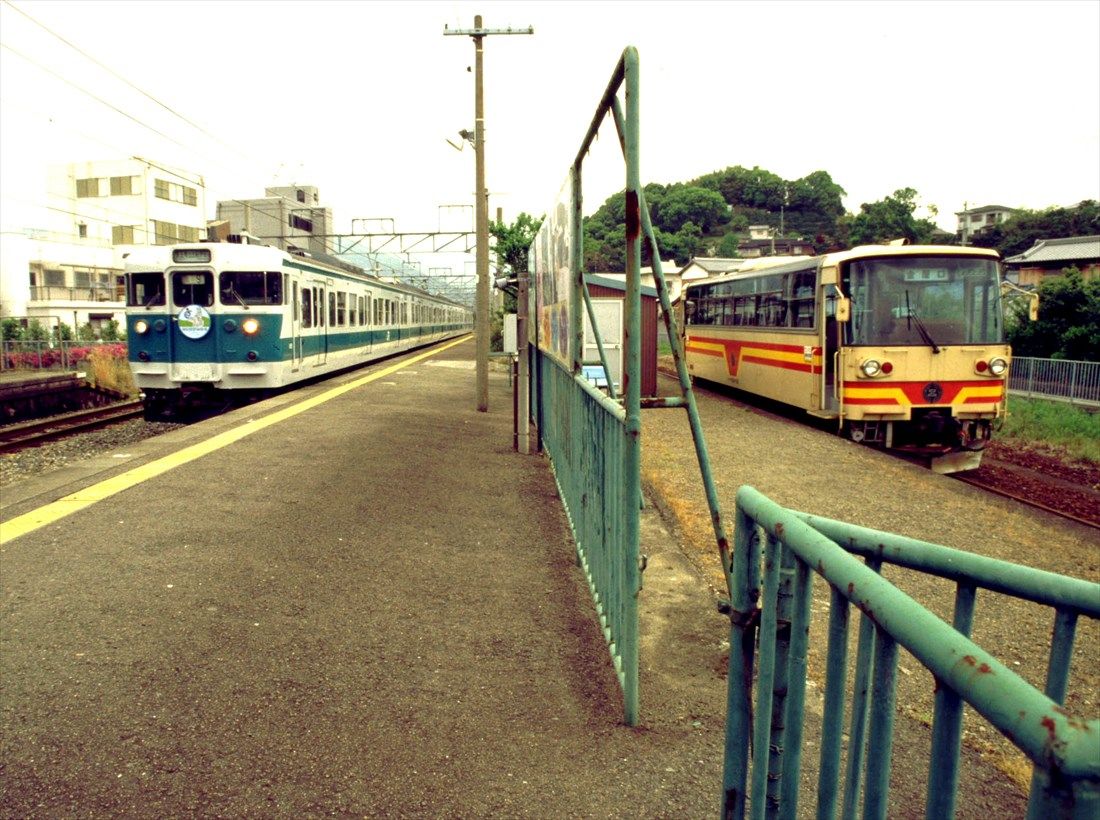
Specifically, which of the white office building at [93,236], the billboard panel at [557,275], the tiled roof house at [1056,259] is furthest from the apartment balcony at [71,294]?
the billboard panel at [557,275]

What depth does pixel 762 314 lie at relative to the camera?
1617cm

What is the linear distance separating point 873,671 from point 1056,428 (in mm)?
17677

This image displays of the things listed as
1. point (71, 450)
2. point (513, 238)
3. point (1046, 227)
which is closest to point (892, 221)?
point (1046, 227)

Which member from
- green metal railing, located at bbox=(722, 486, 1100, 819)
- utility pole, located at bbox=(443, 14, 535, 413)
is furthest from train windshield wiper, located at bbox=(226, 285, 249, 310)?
green metal railing, located at bbox=(722, 486, 1100, 819)

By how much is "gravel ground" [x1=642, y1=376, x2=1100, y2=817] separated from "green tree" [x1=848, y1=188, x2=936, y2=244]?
142ft

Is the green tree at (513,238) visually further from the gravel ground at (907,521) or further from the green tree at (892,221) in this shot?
the green tree at (892,221)

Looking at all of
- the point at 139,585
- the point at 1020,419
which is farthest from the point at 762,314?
the point at 139,585

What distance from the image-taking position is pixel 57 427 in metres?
14.2

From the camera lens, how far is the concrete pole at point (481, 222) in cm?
1315

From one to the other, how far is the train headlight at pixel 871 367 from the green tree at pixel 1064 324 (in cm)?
1366

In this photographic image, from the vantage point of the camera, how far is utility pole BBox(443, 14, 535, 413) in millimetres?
13156

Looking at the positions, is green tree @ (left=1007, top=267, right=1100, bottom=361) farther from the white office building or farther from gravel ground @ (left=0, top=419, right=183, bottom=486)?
the white office building

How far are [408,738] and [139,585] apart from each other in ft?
7.51

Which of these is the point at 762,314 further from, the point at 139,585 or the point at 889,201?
the point at 889,201
